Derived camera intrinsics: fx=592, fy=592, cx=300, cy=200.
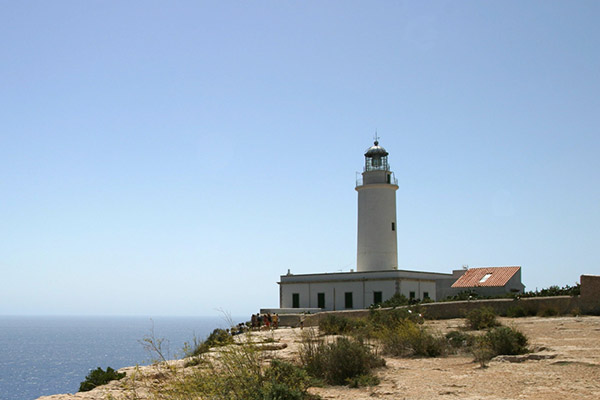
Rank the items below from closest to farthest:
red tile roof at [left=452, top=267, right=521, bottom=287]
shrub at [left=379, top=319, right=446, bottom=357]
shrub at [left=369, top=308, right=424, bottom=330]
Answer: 1. shrub at [left=379, top=319, right=446, bottom=357]
2. shrub at [left=369, top=308, right=424, bottom=330]
3. red tile roof at [left=452, top=267, right=521, bottom=287]

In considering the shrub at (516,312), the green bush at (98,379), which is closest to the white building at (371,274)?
the shrub at (516,312)

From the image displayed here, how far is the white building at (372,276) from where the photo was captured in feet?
115

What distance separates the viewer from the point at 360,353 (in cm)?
1136

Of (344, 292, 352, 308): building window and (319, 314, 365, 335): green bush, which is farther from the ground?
(344, 292, 352, 308): building window

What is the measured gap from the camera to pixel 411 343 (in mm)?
13609

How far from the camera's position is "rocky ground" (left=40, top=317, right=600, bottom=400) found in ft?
28.5

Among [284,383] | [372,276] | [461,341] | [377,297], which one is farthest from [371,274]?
[284,383]

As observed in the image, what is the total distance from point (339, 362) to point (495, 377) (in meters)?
2.80

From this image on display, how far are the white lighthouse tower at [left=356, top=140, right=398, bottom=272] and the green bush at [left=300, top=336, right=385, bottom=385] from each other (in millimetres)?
26044

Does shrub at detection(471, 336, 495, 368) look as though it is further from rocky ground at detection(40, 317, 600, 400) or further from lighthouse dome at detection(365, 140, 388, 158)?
lighthouse dome at detection(365, 140, 388, 158)

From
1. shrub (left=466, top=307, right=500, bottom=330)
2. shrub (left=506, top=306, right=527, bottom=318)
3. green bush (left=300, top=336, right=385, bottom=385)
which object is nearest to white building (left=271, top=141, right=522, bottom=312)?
shrub (left=506, top=306, right=527, bottom=318)

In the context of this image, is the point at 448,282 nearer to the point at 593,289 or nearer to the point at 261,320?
the point at 261,320

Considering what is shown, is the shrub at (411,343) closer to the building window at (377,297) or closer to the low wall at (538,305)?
the low wall at (538,305)

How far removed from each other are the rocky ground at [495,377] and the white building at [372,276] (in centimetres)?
2105
